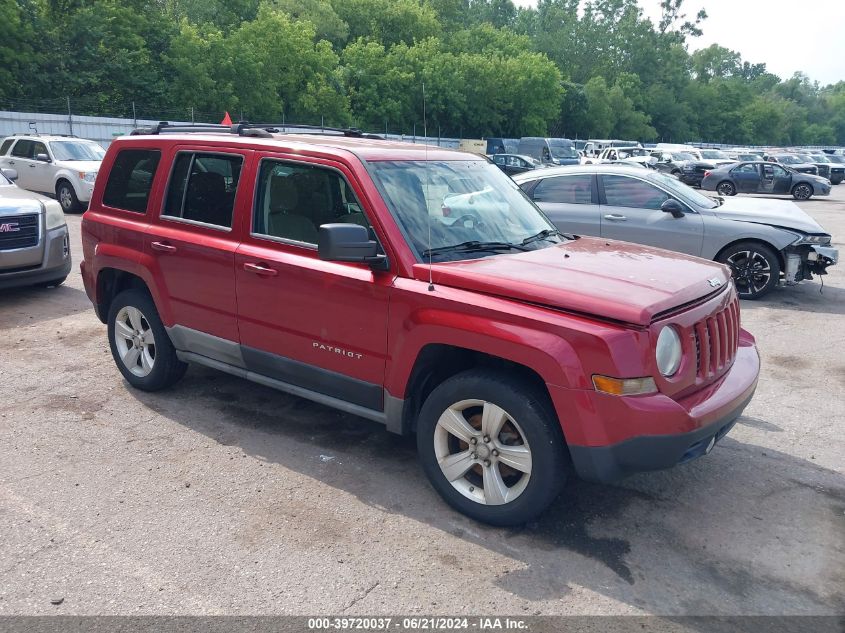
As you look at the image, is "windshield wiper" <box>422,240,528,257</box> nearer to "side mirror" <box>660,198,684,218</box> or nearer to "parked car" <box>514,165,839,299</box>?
"parked car" <box>514,165,839,299</box>

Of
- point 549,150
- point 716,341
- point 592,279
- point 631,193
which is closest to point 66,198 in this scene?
point 631,193

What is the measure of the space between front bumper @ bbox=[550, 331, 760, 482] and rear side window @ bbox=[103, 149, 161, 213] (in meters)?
3.45

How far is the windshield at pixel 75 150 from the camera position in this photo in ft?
54.9

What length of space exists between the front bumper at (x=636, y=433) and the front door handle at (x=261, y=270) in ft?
6.29

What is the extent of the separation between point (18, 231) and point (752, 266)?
884 cm

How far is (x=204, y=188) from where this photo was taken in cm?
497

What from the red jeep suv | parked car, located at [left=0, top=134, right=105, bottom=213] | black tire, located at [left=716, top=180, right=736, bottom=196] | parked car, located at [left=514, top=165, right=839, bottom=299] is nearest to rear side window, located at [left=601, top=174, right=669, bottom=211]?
parked car, located at [left=514, top=165, right=839, bottom=299]

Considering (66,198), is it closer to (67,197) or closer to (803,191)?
(67,197)

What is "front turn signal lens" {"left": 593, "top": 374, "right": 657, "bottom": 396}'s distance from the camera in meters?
3.33

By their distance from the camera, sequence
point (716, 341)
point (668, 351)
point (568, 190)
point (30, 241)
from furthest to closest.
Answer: point (568, 190)
point (30, 241)
point (716, 341)
point (668, 351)

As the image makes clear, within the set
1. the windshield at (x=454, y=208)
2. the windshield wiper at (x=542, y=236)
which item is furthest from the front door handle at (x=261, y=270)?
the windshield wiper at (x=542, y=236)

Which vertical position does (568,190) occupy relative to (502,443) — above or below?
above

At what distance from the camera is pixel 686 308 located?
12.1 ft

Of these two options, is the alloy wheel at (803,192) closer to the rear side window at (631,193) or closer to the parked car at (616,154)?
the parked car at (616,154)
